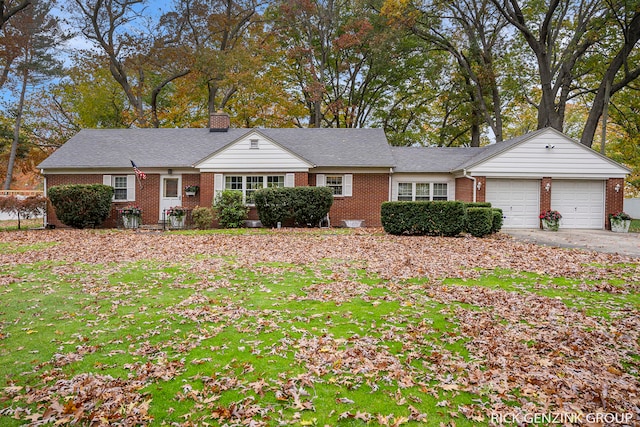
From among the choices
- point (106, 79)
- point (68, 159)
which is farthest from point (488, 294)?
point (106, 79)

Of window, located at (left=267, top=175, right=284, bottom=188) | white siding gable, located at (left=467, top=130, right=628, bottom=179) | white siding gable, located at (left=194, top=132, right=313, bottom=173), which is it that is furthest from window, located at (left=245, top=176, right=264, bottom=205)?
white siding gable, located at (left=467, top=130, right=628, bottom=179)

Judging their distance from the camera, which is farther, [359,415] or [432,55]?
[432,55]

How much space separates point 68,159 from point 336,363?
19.1 metres

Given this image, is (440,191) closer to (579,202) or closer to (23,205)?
(579,202)

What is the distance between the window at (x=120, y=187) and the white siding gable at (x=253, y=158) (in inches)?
154

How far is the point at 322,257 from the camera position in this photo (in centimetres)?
948

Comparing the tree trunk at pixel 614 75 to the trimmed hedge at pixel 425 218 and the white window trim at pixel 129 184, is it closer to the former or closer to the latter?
the trimmed hedge at pixel 425 218

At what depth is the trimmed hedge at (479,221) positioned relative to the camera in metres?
12.9

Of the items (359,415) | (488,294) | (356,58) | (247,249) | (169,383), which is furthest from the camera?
(356,58)

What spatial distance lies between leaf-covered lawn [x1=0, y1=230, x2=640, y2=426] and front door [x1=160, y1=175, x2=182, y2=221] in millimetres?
9458

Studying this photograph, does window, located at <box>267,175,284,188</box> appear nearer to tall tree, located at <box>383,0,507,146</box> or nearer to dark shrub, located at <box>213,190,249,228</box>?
dark shrub, located at <box>213,190,249,228</box>

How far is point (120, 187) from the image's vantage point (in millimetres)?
18203

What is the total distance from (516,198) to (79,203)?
18.8m

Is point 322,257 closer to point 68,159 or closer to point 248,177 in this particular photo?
point 248,177
